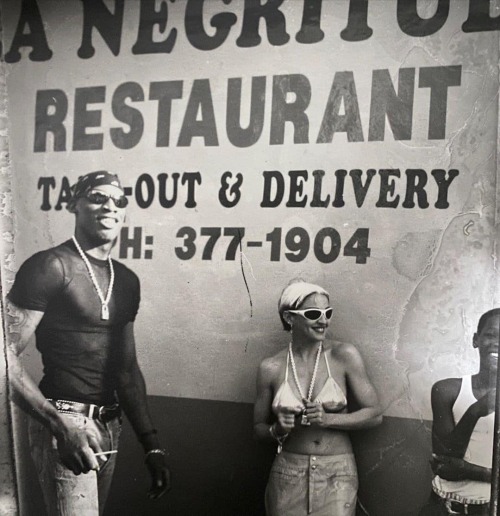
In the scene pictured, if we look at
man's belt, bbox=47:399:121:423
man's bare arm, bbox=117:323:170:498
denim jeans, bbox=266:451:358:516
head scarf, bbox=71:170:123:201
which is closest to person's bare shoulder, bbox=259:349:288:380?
denim jeans, bbox=266:451:358:516

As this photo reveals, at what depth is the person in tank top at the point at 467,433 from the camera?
6.36 feet

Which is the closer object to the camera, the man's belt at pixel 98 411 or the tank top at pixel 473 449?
the tank top at pixel 473 449

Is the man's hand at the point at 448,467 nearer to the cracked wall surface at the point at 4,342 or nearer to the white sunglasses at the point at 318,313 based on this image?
the white sunglasses at the point at 318,313

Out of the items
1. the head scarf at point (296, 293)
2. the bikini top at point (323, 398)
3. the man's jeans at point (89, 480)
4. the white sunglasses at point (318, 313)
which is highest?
the head scarf at point (296, 293)

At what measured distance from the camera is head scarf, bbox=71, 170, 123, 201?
7.37ft

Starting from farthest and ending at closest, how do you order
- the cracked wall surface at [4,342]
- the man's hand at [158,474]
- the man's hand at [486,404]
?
the cracked wall surface at [4,342], the man's hand at [158,474], the man's hand at [486,404]

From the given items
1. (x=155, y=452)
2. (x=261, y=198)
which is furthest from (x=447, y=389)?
(x=155, y=452)

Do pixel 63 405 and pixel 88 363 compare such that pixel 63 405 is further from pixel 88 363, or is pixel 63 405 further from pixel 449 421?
pixel 449 421

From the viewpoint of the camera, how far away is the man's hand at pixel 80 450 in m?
2.22

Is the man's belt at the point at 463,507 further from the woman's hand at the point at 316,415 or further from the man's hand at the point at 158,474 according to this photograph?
the man's hand at the point at 158,474

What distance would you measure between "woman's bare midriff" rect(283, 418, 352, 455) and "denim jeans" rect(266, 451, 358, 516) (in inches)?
0.6

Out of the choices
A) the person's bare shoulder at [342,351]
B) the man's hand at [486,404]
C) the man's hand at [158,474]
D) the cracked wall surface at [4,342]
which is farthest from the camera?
the cracked wall surface at [4,342]

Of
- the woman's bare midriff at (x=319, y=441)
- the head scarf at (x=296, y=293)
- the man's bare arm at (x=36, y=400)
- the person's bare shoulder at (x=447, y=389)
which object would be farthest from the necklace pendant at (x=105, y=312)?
the person's bare shoulder at (x=447, y=389)

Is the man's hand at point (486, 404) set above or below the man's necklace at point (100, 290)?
below
